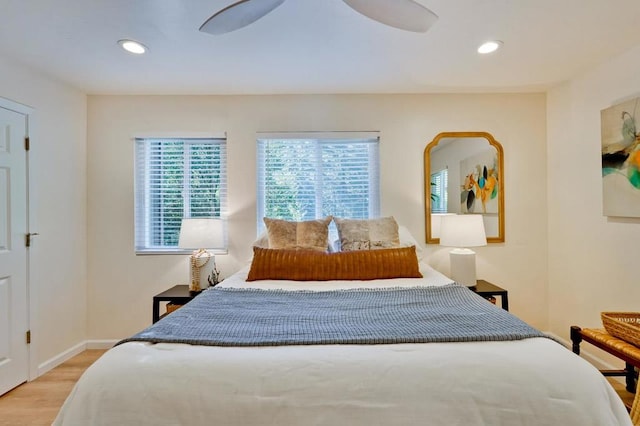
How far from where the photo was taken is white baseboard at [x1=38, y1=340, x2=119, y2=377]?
2.73 m

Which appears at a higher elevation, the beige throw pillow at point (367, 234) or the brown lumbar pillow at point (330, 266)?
the beige throw pillow at point (367, 234)

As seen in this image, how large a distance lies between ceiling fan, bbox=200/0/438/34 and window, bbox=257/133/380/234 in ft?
5.30

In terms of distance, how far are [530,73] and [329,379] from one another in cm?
282

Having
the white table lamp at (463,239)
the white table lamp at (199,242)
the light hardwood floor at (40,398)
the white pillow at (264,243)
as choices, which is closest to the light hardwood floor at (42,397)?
the light hardwood floor at (40,398)

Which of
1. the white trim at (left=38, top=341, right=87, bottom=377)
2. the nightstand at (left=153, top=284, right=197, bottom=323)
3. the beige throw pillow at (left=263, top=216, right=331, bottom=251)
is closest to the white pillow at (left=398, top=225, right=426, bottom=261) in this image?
the beige throw pillow at (left=263, top=216, right=331, bottom=251)

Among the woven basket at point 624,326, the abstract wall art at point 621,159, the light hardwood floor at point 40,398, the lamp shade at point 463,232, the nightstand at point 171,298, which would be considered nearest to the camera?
the woven basket at point 624,326

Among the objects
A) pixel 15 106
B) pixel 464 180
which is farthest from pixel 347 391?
pixel 15 106

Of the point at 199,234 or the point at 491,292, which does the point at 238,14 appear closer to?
the point at 199,234

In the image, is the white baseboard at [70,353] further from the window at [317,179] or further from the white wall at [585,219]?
the white wall at [585,219]

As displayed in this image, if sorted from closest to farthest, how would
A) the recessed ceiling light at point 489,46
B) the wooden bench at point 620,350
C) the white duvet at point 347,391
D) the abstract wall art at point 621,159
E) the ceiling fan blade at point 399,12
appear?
the white duvet at point 347,391
the ceiling fan blade at point 399,12
the wooden bench at point 620,350
the recessed ceiling light at point 489,46
the abstract wall art at point 621,159

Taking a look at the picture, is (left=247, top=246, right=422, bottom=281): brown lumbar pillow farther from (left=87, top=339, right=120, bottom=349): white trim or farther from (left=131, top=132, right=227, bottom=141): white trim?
(left=87, top=339, right=120, bottom=349): white trim

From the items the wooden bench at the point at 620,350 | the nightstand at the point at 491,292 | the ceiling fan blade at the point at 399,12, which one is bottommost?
the wooden bench at the point at 620,350

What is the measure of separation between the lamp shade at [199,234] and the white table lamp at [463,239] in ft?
6.10

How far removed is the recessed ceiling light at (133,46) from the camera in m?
2.20
